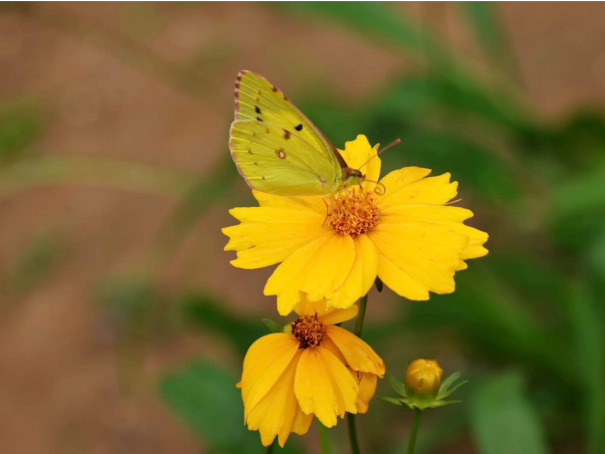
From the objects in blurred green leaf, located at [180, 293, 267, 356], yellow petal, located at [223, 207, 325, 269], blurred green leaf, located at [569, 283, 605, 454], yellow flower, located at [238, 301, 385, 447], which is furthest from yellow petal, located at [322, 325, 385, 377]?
blurred green leaf, located at [180, 293, 267, 356]

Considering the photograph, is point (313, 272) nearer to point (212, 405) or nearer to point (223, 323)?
point (212, 405)

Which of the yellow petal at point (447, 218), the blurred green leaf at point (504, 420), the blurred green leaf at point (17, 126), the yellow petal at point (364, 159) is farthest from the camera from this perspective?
the blurred green leaf at point (17, 126)

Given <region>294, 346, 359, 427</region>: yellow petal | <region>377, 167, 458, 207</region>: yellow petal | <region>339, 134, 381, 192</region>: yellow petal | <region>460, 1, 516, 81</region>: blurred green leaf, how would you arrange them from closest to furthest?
<region>294, 346, 359, 427</region>: yellow petal → <region>377, 167, 458, 207</region>: yellow petal → <region>339, 134, 381, 192</region>: yellow petal → <region>460, 1, 516, 81</region>: blurred green leaf

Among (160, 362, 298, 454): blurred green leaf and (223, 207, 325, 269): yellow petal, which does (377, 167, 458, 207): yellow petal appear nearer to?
(223, 207, 325, 269): yellow petal

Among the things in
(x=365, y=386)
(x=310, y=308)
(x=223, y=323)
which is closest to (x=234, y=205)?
(x=223, y=323)

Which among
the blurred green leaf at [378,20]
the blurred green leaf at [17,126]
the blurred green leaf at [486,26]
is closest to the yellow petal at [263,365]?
the blurred green leaf at [378,20]

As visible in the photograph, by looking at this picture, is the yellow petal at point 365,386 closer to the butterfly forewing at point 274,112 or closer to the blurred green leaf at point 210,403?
the butterfly forewing at point 274,112
